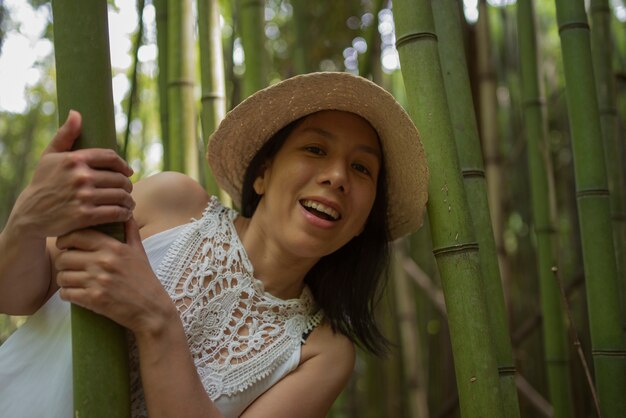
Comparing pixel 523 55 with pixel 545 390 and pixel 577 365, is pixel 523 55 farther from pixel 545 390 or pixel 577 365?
pixel 545 390

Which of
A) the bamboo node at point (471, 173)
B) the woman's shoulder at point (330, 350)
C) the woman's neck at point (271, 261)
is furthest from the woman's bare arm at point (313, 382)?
the bamboo node at point (471, 173)

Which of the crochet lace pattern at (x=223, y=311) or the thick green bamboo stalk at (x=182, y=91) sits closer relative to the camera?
the crochet lace pattern at (x=223, y=311)

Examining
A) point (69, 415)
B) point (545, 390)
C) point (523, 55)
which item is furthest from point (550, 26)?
point (69, 415)

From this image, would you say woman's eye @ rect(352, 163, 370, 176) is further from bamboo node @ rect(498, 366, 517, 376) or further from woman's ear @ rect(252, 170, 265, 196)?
bamboo node @ rect(498, 366, 517, 376)

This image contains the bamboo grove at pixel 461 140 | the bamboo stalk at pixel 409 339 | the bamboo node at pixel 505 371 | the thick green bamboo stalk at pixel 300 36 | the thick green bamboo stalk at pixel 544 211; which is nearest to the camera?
the bamboo grove at pixel 461 140

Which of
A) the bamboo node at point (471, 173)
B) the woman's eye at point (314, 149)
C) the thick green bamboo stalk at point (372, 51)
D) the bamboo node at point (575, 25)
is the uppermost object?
the thick green bamboo stalk at point (372, 51)

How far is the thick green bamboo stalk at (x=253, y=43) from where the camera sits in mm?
1529

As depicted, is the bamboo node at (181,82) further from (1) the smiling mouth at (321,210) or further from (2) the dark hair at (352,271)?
(1) the smiling mouth at (321,210)

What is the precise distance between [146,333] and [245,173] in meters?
0.55

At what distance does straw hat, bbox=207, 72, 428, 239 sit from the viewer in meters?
1.10

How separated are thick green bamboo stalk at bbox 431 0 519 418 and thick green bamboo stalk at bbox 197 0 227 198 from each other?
0.57 metres

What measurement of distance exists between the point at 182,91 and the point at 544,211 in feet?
2.92

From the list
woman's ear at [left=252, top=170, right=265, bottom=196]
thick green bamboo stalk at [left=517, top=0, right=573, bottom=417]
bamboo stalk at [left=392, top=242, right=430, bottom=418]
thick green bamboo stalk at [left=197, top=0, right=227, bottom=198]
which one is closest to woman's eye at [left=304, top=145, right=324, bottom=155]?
woman's ear at [left=252, top=170, right=265, bottom=196]

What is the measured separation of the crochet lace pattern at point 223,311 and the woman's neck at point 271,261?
0.07ft
